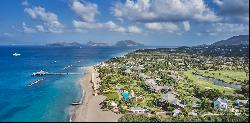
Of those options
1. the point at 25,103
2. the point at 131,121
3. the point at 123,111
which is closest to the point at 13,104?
the point at 25,103

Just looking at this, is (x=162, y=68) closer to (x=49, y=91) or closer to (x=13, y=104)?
(x=49, y=91)

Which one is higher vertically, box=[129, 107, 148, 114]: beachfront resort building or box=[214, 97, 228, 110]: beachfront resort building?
box=[214, 97, 228, 110]: beachfront resort building

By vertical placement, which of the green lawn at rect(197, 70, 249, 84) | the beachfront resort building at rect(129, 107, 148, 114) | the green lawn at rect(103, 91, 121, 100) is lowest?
the green lawn at rect(197, 70, 249, 84)

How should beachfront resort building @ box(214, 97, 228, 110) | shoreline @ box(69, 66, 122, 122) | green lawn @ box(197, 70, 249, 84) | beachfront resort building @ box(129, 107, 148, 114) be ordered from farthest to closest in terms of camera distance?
green lawn @ box(197, 70, 249, 84), beachfront resort building @ box(214, 97, 228, 110), beachfront resort building @ box(129, 107, 148, 114), shoreline @ box(69, 66, 122, 122)

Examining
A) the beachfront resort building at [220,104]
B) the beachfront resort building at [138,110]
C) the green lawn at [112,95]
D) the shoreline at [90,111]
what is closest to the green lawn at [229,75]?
the beachfront resort building at [220,104]

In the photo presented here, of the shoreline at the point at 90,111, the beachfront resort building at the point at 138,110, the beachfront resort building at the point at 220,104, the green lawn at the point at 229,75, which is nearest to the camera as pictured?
the shoreline at the point at 90,111

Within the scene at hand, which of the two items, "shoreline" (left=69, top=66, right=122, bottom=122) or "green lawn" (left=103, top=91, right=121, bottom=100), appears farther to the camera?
"green lawn" (left=103, top=91, right=121, bottom=100)

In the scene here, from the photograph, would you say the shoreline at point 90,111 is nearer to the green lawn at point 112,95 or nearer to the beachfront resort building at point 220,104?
the green lawn at point 112,95

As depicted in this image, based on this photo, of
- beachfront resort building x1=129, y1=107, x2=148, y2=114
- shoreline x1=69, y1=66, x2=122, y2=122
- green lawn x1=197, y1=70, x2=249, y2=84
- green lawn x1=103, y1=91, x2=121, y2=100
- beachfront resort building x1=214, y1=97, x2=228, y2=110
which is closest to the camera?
shoreline x1=69, y1=66, x2=122, y2=122

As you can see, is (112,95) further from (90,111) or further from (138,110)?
(138,110)

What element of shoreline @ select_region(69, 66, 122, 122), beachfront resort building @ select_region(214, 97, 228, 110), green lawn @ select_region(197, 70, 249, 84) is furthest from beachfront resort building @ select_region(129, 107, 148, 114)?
green lawn @ select_region(197, 70, 249, 84)

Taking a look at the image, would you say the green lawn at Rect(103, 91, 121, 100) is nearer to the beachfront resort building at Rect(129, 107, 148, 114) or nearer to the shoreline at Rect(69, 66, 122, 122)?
the shoreline at Rect(69, 66, 122, 122)
